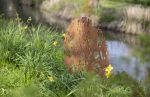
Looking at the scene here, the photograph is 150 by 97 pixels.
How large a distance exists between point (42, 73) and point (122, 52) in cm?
236

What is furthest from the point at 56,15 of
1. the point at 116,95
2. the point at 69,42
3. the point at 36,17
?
the point at 116,95

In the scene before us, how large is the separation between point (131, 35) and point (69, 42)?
1742cm

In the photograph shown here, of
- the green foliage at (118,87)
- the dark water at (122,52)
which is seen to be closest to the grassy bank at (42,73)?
the green foliage at (118,87)

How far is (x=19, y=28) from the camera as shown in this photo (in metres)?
10.5

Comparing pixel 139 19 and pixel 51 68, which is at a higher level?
pixel 51 68

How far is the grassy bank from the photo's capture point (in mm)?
6266

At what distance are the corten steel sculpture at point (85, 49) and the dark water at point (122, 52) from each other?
39cm

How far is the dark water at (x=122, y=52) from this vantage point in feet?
12.7

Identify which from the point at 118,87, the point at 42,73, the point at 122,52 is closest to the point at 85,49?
the point at 42,73

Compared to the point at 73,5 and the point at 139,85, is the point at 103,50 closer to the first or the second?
the point at 139,85

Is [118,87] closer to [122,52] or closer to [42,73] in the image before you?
[122,52]

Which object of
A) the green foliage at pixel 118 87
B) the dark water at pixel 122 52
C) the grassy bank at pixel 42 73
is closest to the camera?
the dark water at pixel 122 52

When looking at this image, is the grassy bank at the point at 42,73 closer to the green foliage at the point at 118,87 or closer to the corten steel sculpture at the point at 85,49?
the green foliage at the point at 118,87

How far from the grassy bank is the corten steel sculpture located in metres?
0.26
